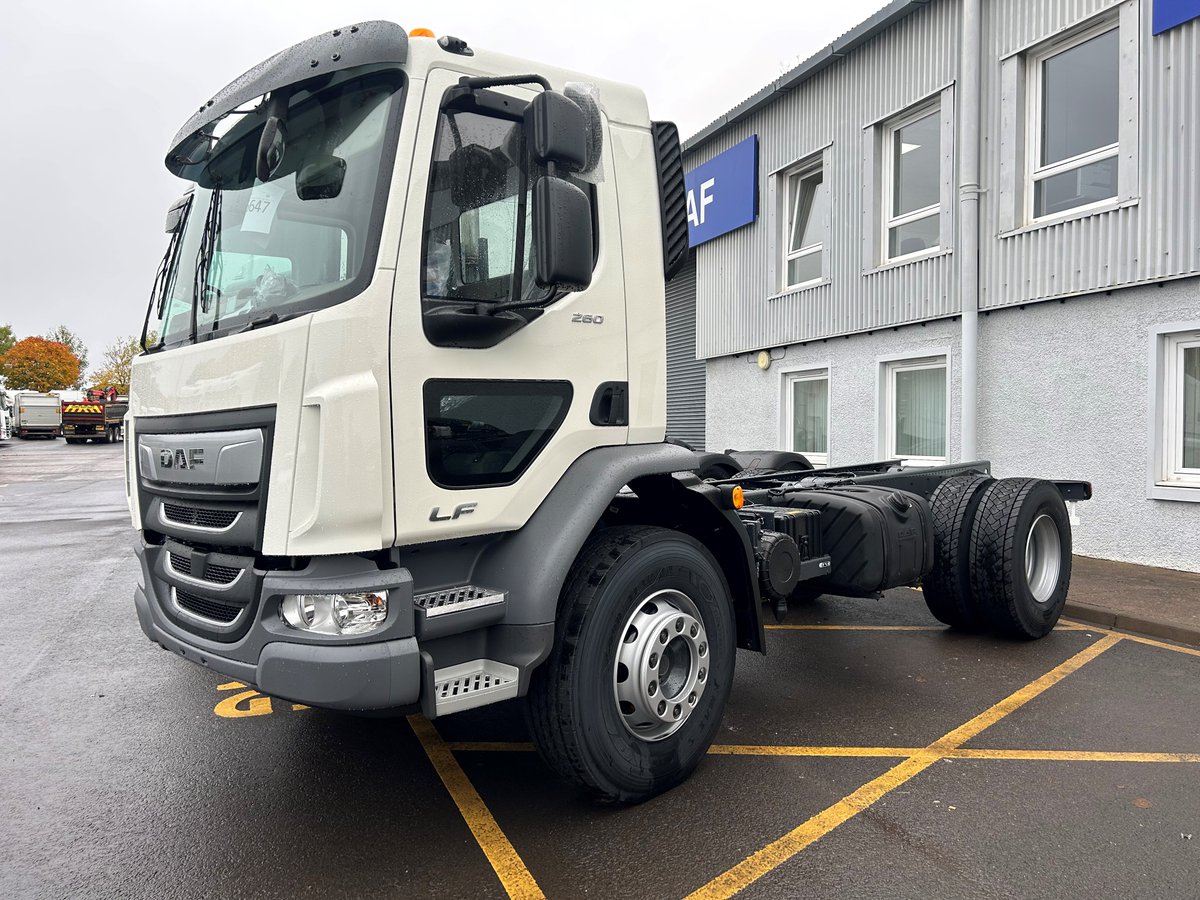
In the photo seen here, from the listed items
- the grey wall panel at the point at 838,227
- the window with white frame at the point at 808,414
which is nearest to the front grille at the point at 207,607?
the grey wall panel at the point at 838,227

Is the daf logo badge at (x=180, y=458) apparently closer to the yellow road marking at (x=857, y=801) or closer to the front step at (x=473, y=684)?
the front step at (x=473, y=684)

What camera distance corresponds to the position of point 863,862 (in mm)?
2986

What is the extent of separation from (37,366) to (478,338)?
102 meters

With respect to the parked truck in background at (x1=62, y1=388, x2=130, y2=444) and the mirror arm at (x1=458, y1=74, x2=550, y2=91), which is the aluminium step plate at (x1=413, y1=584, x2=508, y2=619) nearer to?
the mirror arm at (x1=458, y1=74, x2=550, y2=91)

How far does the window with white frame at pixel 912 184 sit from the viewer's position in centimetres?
1020

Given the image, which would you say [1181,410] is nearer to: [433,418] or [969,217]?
[969,217]

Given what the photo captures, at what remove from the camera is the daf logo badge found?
3.12 m

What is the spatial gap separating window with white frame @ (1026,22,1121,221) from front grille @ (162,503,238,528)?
829cm

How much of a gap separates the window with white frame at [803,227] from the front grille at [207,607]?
10142mm

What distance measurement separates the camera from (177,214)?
3.93 m

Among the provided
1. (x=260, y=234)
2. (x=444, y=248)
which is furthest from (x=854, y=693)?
(x=260, y=234)

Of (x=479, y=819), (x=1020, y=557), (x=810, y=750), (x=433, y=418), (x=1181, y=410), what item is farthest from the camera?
(x=1181, y=410)

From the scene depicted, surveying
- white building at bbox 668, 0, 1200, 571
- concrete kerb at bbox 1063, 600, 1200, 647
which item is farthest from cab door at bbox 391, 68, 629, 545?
white building at bbox 668, 0, 1200, 571

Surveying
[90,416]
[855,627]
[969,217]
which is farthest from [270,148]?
[90,416]
